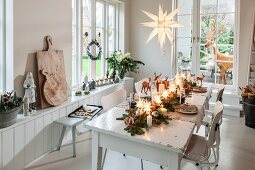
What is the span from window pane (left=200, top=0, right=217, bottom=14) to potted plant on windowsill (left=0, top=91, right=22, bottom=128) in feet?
13.8

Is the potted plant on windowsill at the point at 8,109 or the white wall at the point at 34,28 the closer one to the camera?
the potted plant on windowsill at the point at 8,109

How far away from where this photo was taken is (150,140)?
1768 mm

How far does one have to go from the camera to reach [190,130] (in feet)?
6.55

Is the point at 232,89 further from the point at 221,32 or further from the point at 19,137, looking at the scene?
the point at 19,137

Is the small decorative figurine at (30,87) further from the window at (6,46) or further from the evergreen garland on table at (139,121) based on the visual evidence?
the evergreen garland on table at (139,121)

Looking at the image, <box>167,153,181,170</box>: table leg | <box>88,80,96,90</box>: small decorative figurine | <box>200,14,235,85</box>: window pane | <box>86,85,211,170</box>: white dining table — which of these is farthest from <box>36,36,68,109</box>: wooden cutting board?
<box>200,14,235,85</box>: window pane

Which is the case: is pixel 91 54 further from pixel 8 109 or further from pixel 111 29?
pixel 8 109

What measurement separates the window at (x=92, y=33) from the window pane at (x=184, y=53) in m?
1.43

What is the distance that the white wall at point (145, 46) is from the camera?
555 cm

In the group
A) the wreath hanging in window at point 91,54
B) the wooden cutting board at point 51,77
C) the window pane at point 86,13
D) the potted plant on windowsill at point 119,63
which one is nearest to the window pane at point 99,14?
the window pane at point 86,13

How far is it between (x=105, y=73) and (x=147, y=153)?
3433 mm

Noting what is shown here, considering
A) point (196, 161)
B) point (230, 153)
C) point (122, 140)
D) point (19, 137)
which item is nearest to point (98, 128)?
point (122, 140)

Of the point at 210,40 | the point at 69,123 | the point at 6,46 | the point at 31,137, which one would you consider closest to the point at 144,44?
the point at 210,40

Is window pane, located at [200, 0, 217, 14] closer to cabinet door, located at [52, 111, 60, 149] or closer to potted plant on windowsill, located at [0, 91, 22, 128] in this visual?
cabinet door, located at [52, 111, 60, 149]
